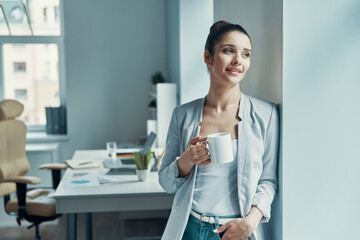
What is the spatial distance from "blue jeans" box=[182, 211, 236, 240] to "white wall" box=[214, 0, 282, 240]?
0.22m

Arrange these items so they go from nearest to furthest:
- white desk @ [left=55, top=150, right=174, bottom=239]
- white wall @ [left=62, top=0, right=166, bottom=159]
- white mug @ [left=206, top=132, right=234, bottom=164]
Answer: white mug @ [left=206, top=132, right=234, bottom=164], white desk @ [left=55, top=150, right=174, bottom=239], white wall @ [left=62, top=0, right=166, bottom=159]

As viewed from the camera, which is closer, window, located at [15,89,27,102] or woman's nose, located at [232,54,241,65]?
woman's nose, located at [232,54,241,65]

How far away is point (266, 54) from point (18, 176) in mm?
2794

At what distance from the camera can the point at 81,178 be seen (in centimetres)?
290

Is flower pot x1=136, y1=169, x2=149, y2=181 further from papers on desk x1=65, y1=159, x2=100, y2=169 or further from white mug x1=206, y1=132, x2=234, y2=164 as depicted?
white mug x1=206, y1=132, x2=234, y2=164

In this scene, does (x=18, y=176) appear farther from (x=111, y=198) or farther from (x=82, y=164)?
(x=111, y=198)

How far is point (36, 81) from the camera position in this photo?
555 cm

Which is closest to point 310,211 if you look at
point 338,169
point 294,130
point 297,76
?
point 338,169

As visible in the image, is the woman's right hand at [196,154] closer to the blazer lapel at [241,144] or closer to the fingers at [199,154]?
the fingers at [199,154]

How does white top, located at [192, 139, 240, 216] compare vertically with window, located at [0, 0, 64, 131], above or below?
below

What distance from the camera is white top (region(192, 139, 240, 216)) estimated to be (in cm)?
144

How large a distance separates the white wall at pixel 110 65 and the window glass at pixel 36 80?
47 cm

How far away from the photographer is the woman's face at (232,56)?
139 cm

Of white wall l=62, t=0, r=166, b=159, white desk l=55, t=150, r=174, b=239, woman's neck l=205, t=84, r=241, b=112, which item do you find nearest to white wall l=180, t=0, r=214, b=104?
white desk l=55, t=150, r=174, b=239
